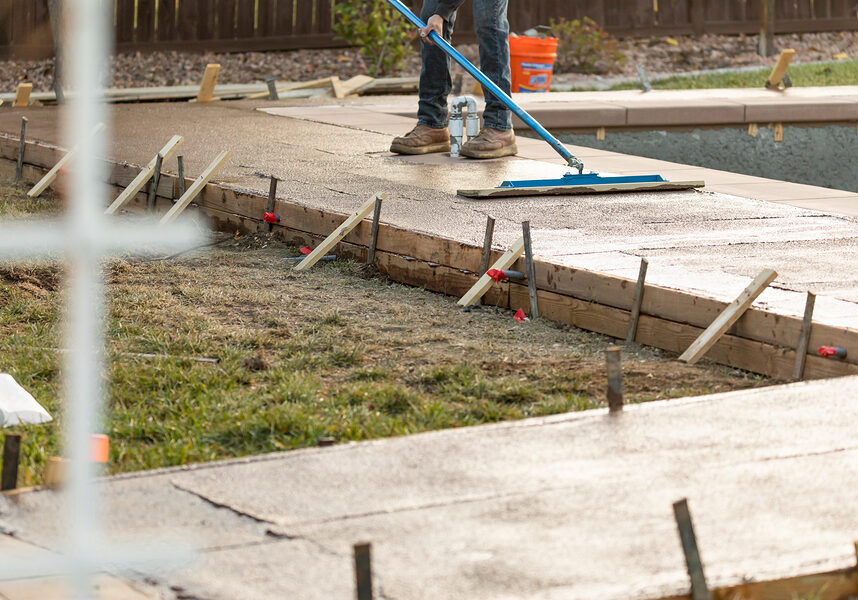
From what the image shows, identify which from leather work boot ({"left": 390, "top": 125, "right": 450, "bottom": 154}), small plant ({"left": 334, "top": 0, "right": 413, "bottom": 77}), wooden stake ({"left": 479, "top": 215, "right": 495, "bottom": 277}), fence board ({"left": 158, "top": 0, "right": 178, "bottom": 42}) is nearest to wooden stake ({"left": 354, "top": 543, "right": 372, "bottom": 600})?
wooden stake ({"left": 479, "top": 215, "right": 495, "bottom": 277})

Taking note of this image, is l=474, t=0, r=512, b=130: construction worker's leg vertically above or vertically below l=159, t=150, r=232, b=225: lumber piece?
above

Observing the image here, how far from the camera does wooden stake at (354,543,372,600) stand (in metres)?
1.89

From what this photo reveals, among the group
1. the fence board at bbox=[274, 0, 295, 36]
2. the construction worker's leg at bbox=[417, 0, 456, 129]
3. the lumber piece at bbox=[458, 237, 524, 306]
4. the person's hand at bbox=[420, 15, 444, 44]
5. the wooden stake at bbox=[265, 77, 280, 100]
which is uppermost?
the fence board at bbox=[274, 0, 295, 36]

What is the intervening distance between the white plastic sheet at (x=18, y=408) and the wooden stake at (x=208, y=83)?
33.9 feet

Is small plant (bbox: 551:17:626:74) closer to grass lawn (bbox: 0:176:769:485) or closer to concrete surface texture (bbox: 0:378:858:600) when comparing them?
grass lawn (bbox: 0:176:769:485)

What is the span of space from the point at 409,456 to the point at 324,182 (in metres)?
4.79

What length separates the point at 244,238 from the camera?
23.5 feet

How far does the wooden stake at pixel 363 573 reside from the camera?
1893 mm

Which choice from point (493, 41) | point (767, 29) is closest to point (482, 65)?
point (493, 41)

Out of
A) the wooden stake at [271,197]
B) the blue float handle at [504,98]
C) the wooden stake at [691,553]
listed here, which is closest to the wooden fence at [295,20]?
the blue float handle at [504,98]

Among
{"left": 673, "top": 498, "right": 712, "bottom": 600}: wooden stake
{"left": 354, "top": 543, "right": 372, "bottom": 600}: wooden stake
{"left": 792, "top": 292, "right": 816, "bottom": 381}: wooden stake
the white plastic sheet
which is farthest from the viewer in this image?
{"left": 792, "top": 292, "right": 816, "bottom": 381}: wooden stake

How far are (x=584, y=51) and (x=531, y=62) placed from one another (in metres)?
4.98

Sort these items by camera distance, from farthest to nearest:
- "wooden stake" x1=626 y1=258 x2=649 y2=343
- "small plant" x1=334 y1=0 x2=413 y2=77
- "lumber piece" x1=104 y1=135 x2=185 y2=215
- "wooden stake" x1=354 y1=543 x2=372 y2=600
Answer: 1. "small plant" x1=334 y1=0 x2=413 y2=77
2. "lumber piece" x1=104 y1=135 x2=185 y2=215
3. "wooden stake" x1=626 y1=258 x2=649 y2=343
4. "wooden stake" x1=354 y1=543 x2=372 y2=600

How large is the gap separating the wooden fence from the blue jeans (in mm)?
11365
